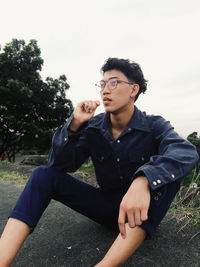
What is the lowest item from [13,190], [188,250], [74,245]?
[13,190]

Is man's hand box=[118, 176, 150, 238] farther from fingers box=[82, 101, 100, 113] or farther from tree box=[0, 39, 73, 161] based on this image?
tree box=[0, 39, 73, 161]

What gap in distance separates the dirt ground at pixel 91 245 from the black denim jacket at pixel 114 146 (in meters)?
0.54

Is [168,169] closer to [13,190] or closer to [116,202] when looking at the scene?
[116,202]

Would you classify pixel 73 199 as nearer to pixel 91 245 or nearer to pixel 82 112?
pixel 91 245

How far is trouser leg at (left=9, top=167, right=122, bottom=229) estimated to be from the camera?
5.75 ft

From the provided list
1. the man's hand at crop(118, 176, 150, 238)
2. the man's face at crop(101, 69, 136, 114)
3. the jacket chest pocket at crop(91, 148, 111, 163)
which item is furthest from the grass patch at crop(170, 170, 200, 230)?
the man's hand at crop(118, 176, 150, 238)

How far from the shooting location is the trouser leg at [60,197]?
5.75 ft

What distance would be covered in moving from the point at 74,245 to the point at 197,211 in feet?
4.79

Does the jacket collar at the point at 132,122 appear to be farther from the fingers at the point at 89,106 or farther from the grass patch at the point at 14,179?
the grass patch at the point at 14,179

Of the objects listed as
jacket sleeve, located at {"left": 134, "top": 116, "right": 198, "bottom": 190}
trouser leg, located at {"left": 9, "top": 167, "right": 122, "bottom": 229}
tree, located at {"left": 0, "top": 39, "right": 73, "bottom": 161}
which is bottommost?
tree, located at {"left": 0, "top": 39, "right": 73, "bottom": 161}

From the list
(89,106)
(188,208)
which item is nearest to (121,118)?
(89,106)

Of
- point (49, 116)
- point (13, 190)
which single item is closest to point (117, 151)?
point (13, 190)

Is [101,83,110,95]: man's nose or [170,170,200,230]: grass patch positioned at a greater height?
[101,83,110,95]: man's nose

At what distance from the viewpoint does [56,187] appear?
1968 millimetres
